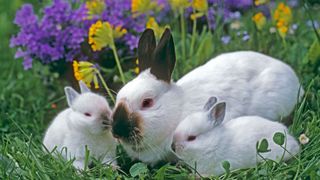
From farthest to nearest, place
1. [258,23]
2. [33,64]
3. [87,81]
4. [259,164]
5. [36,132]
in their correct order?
1. [33,64]
2. [258,23]
3. [36,132]
4. [87,81]
5. [259,164]

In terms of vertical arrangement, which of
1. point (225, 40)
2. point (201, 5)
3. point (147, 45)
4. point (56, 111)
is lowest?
point (56, 111)

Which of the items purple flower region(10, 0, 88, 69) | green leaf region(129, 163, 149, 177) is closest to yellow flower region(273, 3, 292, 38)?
purple flower region(10, 0, 88, 69)

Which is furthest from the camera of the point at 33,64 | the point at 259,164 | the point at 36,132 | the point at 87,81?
the point at 33,64

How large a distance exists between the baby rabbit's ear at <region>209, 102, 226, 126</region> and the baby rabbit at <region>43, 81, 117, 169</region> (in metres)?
0.52

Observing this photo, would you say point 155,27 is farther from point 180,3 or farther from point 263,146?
point 263,146

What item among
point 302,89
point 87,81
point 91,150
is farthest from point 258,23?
point 91,150

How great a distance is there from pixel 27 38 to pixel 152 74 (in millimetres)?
1493

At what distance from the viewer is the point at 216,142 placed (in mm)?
3834

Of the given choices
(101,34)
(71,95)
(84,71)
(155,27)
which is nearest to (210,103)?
(71,95)

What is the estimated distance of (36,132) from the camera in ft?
16.2

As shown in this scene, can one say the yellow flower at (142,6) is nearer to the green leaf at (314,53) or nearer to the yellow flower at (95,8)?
the yellow flower at (95,8)

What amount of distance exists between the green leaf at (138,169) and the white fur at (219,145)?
0.58 ft

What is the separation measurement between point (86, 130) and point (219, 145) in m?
0.69

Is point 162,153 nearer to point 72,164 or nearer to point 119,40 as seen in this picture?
point 72,164
